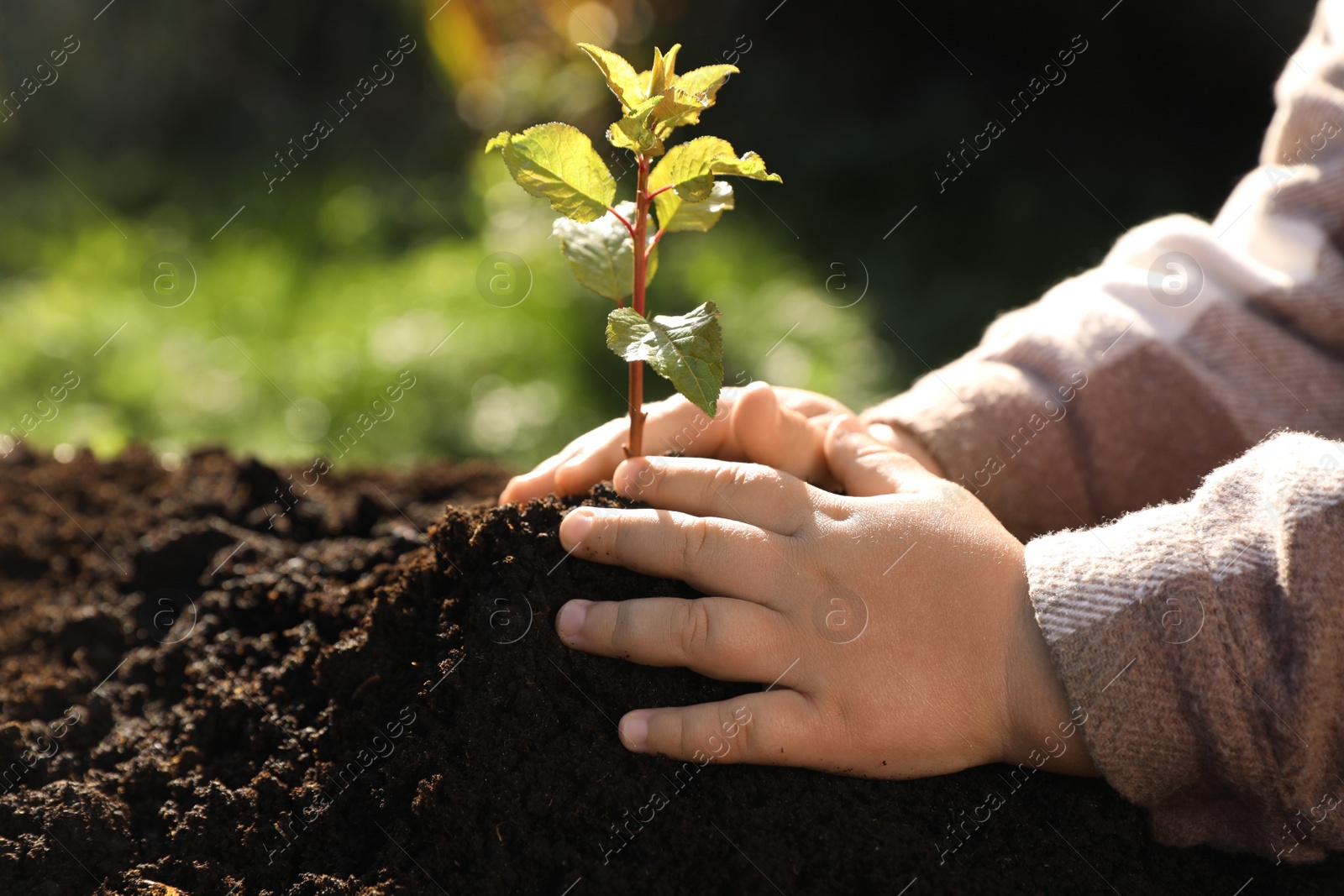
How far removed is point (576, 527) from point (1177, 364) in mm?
1124

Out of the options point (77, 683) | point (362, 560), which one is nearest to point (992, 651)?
point (362, 560)

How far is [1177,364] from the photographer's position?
5.68 ft

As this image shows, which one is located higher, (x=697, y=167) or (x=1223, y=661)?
(x=697, y=167)

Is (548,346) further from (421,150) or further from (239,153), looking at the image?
(239,153)

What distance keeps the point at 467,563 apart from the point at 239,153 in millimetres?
5029

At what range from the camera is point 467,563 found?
1.45 metres

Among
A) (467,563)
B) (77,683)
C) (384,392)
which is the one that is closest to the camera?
(467,563)

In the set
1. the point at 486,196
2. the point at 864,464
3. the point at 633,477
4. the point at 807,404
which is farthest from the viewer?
the point at 486,196

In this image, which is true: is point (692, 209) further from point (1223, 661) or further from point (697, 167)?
point (1223, 661)

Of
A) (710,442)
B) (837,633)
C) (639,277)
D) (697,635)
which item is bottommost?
(837,633)

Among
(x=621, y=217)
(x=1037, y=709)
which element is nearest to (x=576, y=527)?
(x=621, y=217)

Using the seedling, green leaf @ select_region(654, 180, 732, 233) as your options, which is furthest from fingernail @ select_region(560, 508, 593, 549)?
green leaf @ select_region(654, 180, 732, 233)

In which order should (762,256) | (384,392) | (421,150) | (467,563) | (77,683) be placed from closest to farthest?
(467,563)
(77,683)
(384,392)
(762,256)
(421,150)

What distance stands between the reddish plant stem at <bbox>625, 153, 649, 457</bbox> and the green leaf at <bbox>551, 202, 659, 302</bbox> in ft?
0.10
